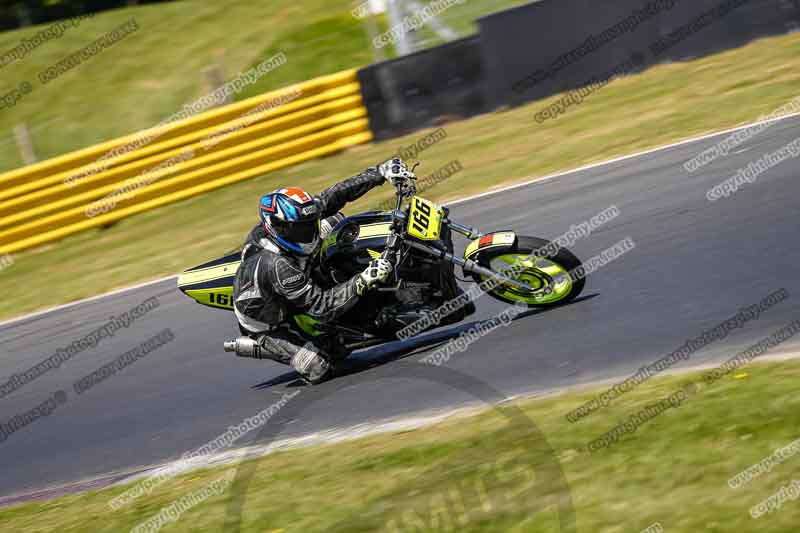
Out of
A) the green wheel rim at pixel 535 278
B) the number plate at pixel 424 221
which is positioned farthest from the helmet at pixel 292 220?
the green wheel rim at pixel 535 278

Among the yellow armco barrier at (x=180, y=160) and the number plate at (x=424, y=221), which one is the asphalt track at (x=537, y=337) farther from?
the yellow armco barrier at (x=180, y=160)

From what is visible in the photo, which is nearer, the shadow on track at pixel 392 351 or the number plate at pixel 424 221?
the number plate at pixel 424 221

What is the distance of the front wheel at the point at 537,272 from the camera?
7.23 metres

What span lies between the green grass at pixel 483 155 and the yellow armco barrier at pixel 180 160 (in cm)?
25

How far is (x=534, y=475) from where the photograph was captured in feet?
16.8

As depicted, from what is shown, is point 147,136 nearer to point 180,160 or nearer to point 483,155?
point 180,160

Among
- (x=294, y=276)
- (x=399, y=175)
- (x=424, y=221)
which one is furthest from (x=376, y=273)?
(x=399, y=175)

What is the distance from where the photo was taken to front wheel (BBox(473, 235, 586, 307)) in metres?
7.23

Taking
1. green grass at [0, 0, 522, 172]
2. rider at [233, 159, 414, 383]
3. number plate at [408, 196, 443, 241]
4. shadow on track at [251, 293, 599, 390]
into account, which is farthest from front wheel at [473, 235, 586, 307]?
green grass at [0, 0, 522, 172]

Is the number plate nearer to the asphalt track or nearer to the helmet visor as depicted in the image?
the helmet visor

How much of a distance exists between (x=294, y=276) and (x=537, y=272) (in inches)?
72.9

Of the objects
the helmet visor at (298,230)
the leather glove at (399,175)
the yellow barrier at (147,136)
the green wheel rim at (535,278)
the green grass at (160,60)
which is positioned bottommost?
the green wheel rim at (535,278)

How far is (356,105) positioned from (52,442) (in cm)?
884

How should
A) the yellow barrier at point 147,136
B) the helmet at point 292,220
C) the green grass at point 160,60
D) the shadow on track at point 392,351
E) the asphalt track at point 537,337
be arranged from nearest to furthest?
the asphalt track at point 537,337, the helmet at point 292,220, the shadow on track at point 392,351, the yellow barrier at point 147,136, the green grass at point 160,60
